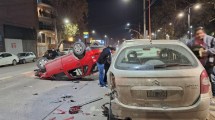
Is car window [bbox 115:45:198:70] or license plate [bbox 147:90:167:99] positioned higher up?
car window [bbox 115:45:198:70]

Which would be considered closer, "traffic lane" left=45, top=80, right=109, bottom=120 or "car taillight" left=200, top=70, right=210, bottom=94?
"car taillight" left=200, top=70, right=210, bottom=94

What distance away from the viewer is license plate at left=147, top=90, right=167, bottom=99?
4.39 meters

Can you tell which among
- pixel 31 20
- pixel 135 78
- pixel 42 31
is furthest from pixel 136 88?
pixel 42 31

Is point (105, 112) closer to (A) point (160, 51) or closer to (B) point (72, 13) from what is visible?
(A) point (160, 51)

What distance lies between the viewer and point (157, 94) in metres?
4.41

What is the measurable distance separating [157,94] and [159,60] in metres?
0.93

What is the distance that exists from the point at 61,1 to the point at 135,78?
5132 cm

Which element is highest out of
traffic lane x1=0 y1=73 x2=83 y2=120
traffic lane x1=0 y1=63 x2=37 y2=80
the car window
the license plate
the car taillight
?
the car window

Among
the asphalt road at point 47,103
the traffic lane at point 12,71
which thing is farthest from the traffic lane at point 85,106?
the traffic lane at point 12,71

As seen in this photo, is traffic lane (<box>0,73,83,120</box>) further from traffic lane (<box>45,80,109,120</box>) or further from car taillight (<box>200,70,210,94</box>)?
car taillight (<box>200,70,210,94</box>)

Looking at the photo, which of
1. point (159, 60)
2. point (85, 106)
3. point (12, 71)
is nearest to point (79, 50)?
→ point (85, 106)

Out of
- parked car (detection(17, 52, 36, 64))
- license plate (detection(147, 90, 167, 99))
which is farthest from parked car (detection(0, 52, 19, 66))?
license plate (detection(147, 90, 167, 99))

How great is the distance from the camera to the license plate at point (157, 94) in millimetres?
4395

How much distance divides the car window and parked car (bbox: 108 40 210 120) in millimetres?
16
